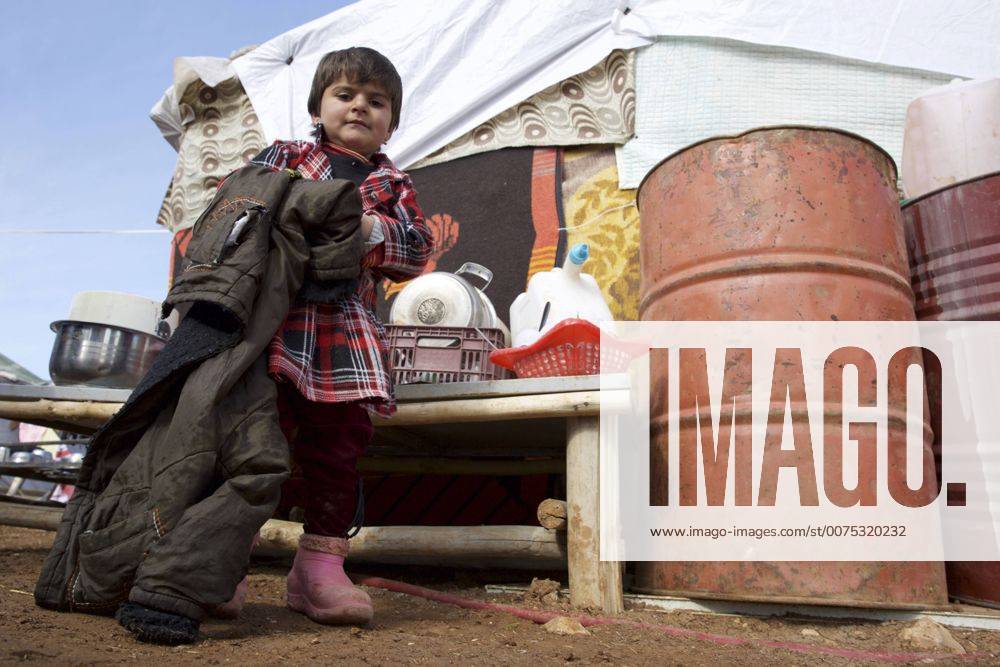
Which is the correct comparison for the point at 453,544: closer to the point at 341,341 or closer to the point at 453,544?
the point at 453,544

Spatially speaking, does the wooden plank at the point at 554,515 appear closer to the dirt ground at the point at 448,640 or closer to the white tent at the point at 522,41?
the dirt ground at the point at 448,640

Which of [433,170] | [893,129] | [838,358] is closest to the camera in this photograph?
[838,358]

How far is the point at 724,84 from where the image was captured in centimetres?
303

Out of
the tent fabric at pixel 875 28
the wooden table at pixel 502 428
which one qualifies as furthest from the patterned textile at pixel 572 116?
the wooden table at pixel 502 428

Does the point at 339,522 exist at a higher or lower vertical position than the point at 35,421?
lower

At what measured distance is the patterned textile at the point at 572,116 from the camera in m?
3.13

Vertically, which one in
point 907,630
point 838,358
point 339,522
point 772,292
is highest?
point 772,292

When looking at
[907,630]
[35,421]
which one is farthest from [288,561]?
[907,630]

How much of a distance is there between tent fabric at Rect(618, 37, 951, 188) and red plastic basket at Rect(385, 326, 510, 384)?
3.87 ft

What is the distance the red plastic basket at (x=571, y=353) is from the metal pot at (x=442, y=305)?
327 millimetres

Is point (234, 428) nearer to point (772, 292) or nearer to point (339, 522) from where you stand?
point (339, 522)

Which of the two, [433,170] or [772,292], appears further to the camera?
[433,170]

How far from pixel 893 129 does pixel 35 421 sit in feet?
9.86

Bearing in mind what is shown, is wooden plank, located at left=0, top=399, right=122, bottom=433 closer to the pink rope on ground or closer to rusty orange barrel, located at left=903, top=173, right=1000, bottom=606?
the pink rope on ground
